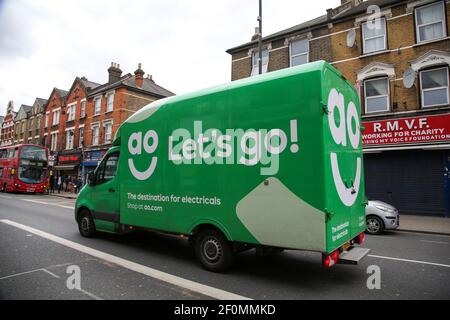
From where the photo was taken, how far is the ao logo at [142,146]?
18.7ft

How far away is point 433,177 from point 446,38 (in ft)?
21.6

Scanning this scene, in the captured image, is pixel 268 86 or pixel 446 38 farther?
pixel 446 38

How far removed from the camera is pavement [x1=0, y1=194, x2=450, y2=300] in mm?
3928

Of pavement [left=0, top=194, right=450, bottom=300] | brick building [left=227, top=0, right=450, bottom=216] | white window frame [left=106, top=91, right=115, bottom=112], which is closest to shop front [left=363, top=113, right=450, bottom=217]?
brick building [left=227, top=0, right=450, bottom=216]

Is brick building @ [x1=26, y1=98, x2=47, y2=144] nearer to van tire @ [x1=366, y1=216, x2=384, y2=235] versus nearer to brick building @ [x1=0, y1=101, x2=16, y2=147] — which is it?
brick building @ [x1=0, y1=101, x2=16, y2=147]

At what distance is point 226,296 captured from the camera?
150 inches

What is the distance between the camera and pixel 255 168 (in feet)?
14.3

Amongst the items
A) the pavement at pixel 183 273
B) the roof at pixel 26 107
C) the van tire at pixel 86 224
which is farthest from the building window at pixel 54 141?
the van tire at pixel 86 224

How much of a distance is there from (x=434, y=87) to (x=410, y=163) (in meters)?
3.77

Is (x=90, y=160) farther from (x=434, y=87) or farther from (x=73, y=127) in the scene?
(x=434, y=87)

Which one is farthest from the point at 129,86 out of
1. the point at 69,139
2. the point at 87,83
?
the point at 69,139

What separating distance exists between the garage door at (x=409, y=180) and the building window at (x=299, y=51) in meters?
7.09
